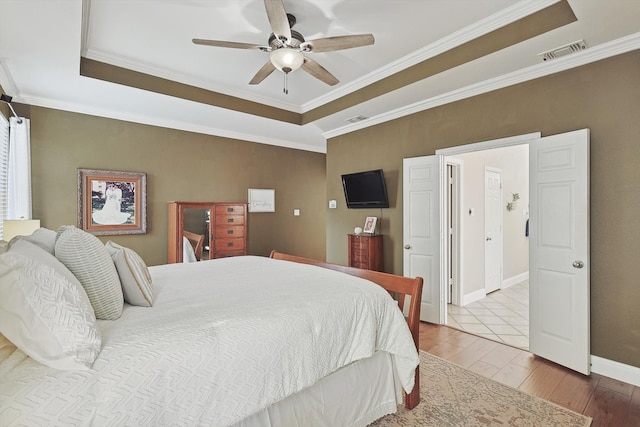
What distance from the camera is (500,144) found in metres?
3.05

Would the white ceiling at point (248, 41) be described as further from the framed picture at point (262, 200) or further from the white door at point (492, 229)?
the white door at point (492, 229)

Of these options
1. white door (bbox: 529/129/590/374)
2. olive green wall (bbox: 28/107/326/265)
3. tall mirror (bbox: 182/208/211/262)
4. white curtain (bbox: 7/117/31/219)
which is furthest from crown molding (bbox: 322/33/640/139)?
white curtain (bbox: 7/117/31/219)

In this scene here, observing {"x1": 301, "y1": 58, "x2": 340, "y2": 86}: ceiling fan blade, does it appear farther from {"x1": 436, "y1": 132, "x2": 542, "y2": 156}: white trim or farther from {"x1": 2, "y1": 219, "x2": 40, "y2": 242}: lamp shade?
{"x1": 2, "y1": 219, "x2": 40, "y2": 242}: lamp shade

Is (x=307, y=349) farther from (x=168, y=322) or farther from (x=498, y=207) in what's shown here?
(x=498, y=207)

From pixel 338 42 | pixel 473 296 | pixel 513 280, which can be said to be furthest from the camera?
pixel 513 280

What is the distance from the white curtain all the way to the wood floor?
4339mm

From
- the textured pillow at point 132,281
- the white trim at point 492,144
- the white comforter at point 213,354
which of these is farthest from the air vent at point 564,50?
the textured pillow at point 132,281

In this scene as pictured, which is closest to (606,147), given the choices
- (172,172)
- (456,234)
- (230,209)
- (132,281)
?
(456,234)

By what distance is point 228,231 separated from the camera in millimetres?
4582

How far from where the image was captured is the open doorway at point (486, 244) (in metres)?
3.83

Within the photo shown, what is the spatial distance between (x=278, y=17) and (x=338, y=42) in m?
0.50

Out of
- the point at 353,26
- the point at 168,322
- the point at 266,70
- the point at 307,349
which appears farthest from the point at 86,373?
the point at 353,26

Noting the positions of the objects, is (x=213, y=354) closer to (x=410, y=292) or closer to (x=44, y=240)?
(x=44, y=240)

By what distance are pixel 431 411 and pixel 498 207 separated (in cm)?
405
